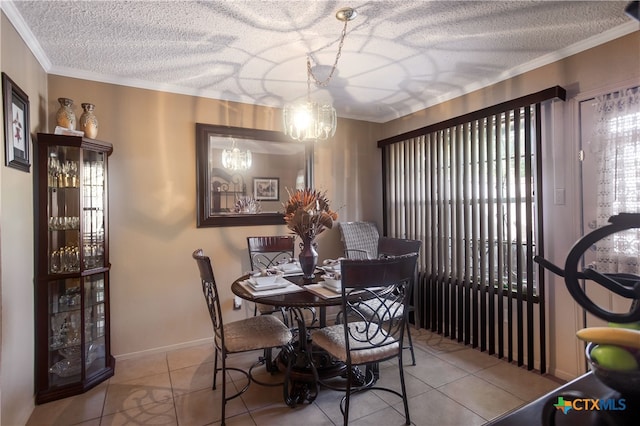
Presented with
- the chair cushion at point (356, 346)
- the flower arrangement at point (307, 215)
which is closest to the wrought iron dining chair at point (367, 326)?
the chair cushion at point (356, 346)

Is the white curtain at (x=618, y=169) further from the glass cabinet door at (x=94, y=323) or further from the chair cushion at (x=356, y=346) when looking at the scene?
the glass cabinet door at (x=94, y=323)

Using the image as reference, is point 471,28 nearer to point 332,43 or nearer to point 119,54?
point 332,43

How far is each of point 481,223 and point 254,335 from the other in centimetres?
217

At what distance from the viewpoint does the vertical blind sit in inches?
102

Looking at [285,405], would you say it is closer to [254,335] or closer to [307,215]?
[254,335]

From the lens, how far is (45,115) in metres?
2.56

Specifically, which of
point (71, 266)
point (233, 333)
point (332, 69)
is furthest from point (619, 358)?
point (71, 266)

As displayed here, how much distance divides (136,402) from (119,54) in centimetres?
252

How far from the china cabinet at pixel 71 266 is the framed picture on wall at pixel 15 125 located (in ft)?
0.57

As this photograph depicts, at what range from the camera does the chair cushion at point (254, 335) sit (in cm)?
209

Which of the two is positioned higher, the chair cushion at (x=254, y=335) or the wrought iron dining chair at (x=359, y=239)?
the wrought iron dining chair at (x=359, y=239)

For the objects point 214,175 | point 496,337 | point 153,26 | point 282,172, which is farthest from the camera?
point 282,172

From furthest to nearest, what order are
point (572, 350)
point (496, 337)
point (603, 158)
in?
point (496, 337), point (572, 350), point (603, 158)

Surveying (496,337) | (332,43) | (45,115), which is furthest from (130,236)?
(496,337)
